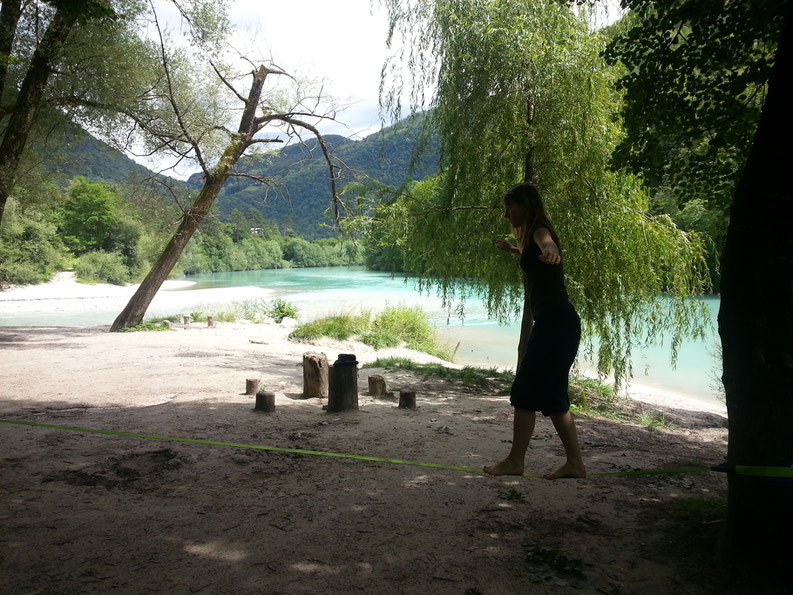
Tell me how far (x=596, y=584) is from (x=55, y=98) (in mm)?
12564

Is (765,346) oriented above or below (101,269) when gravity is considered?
below

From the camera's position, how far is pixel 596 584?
2674 millimetres

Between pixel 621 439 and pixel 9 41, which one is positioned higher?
pixel 9 41

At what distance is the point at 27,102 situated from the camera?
30.7 ft

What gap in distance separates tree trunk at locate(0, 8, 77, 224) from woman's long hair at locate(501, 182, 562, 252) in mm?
9385

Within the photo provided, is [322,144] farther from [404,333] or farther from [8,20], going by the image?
[8,20]

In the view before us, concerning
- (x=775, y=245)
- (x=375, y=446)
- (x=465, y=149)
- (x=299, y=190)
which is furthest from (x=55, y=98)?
(x=299, y=190)

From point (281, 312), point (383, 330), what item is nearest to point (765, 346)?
point (383, 330)

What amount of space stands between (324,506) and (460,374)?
6.45 metres

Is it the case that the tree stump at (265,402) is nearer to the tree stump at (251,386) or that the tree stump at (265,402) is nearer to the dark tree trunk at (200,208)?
the tree stump at (251,386)

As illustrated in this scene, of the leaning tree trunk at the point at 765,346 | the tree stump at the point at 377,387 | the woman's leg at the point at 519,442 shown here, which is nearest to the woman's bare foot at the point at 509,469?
the woman's leg at the point at 519,442

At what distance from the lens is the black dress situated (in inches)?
122

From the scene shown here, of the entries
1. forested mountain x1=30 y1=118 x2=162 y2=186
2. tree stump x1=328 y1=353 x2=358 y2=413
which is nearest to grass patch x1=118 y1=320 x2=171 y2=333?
forested mountain x1=30 y1=118 x2=162 y2=186

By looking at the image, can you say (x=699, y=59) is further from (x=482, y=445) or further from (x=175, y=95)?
(x=175, y=95)
